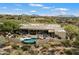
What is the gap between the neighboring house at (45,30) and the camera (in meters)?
2.54

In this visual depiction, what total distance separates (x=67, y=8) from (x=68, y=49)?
40 centimetres

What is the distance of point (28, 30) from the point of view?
254cm

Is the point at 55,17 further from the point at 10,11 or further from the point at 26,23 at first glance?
the point at 10,11

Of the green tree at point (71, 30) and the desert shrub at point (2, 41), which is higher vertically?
the green tree at point (71, 30)

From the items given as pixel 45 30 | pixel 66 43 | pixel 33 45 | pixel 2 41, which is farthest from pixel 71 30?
pixel 2 41

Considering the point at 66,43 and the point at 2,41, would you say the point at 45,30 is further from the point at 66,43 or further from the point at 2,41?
the point at 2,41

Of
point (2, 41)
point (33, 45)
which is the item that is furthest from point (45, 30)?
point (2, 41)

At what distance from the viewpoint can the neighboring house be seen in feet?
8.32

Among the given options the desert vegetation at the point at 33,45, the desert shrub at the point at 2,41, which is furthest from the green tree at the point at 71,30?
the desert shrub at the point at 2,41

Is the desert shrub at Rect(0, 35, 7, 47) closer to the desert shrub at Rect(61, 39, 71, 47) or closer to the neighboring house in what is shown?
the neighboring house

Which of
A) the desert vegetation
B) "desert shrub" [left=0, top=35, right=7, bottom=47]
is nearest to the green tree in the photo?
the desert vegetation

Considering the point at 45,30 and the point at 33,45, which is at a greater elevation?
the point at 45,30

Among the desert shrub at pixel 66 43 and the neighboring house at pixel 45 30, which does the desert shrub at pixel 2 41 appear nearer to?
the neighboring house at pixel 45 30

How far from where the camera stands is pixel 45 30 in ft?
8.34
